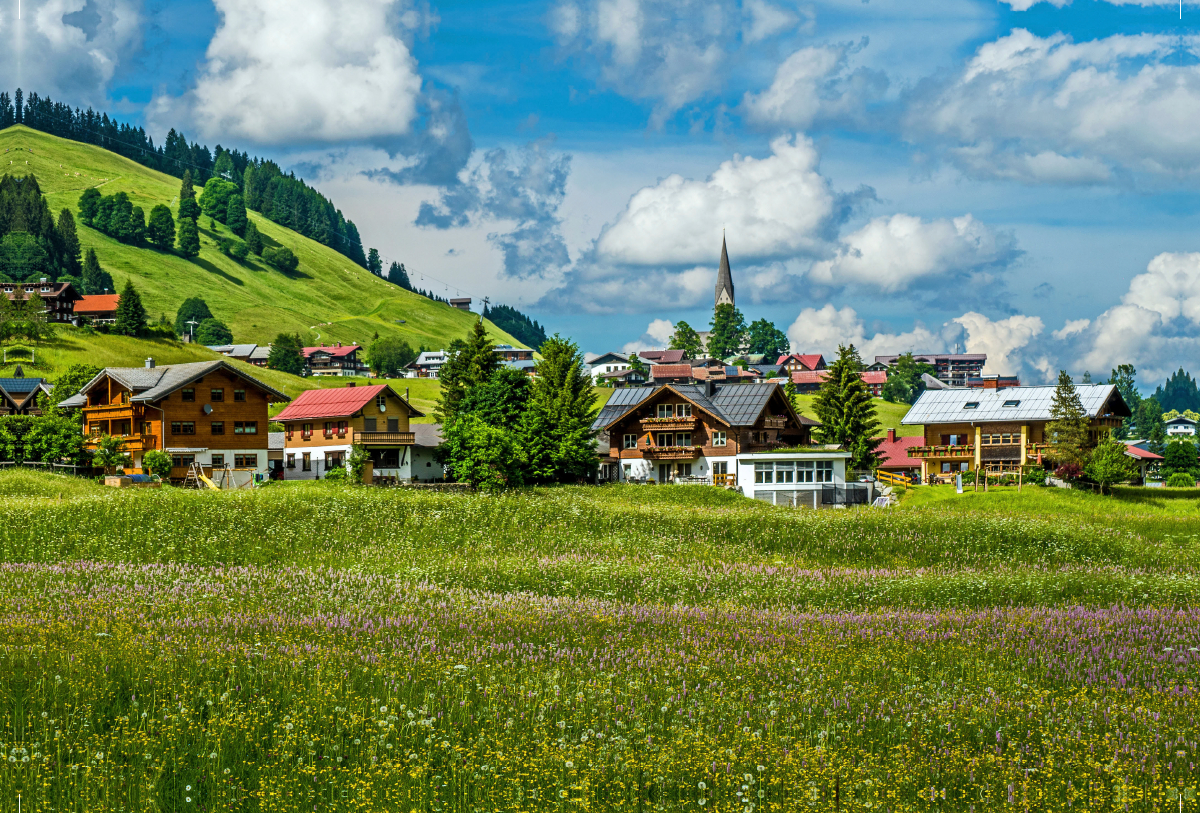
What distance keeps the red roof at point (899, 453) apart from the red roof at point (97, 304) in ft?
474

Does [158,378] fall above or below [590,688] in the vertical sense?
above

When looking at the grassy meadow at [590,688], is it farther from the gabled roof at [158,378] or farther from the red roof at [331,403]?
the red roof at [331,403]

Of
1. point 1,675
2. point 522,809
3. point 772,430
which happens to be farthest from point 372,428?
point 522,809

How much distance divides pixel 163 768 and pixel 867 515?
38.3 meters

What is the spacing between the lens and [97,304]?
19288 cm

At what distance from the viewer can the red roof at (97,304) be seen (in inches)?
7517

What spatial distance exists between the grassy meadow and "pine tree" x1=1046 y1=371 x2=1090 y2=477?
158ft

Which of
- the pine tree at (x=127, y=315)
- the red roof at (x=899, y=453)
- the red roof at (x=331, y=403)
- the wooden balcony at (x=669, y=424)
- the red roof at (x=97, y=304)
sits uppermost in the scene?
the red roof at (x=97, y=304)

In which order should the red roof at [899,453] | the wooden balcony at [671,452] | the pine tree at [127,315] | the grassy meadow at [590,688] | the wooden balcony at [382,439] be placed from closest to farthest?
the grassy meadow at [590,688] → the wooden balcony at [382,439] → the wooden balcony at [671,452] → the red roof at [899,453] → the pine tree at [127,315]

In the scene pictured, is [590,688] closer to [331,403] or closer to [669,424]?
[669,424]

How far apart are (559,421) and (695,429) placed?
40.0 ft

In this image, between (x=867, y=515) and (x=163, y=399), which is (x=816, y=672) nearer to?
(x=867, y=515)

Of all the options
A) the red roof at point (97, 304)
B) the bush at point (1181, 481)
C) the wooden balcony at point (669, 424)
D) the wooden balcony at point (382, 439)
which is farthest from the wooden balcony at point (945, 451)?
the red roof at point (97, 304)

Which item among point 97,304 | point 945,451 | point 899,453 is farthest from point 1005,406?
point 97,304
